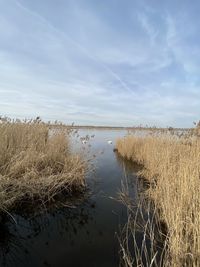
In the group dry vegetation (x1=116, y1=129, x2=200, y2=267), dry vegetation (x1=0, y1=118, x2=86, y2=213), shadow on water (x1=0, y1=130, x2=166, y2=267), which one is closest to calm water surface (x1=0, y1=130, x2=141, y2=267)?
shadow on water (x1=0, y1=130, x2=166, y2=267)

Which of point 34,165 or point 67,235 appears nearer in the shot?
point 67,235

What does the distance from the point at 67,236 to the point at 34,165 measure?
2.76 meters

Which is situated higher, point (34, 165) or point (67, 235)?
point (34, 165)

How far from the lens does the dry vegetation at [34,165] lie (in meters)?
5.76

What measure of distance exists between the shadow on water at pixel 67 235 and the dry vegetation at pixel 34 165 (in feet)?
1.48

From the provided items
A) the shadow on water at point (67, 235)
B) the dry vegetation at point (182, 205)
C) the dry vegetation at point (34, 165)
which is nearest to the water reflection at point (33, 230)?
the shadow on water at point (67, 235)

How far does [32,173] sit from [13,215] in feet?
3.51

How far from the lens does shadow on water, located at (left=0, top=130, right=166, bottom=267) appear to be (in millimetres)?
4000

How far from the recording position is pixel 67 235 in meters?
4.78

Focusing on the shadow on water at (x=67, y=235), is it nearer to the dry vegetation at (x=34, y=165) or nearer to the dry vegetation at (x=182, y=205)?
the dry vegetation at (x=34, y=165)

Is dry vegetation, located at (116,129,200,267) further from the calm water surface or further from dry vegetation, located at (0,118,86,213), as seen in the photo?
dry vegetation, located at (0,118,86,213)

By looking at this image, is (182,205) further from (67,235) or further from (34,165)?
(34,165)

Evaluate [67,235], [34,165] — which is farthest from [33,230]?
[34,165]

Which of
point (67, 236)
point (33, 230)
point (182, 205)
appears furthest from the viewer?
point (33, 230)
